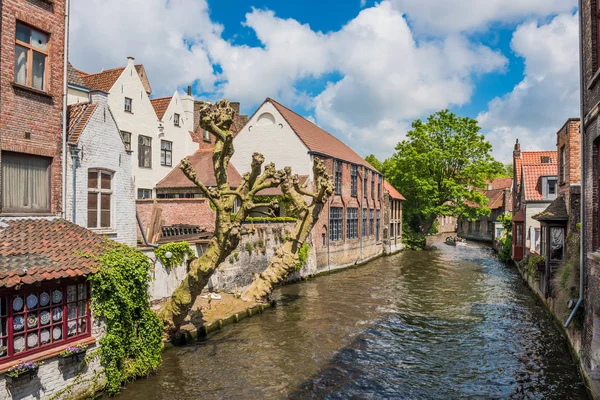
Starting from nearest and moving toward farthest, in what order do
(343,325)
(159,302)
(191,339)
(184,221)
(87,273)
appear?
(87,273)
(191,339)
(159,302)
(343,325)
(184,221)

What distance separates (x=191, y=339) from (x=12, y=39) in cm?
964

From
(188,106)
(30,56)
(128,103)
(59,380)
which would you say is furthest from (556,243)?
(188,106)

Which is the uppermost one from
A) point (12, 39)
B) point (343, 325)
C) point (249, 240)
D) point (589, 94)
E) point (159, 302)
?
point (12, 39)

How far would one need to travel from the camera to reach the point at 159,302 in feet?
49.9

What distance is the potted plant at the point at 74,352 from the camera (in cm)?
898

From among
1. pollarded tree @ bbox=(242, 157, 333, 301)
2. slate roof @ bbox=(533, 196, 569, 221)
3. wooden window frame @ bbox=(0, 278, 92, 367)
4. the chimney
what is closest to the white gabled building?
the chimney

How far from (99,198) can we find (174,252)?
367cm

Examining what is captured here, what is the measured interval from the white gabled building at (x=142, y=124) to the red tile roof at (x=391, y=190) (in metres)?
21.7

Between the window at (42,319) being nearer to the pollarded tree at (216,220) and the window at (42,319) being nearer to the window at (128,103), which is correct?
the pollarded tree at (216,220)

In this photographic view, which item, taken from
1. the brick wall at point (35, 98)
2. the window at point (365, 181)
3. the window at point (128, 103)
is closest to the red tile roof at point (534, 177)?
the window at point (365, 181)

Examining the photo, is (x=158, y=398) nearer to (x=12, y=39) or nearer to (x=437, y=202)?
(x=12, y=39)

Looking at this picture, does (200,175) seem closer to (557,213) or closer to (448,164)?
(557,213)

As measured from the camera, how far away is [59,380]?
9.06 meters

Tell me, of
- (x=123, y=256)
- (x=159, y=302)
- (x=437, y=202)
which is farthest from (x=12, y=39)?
(x=437, y=202)
